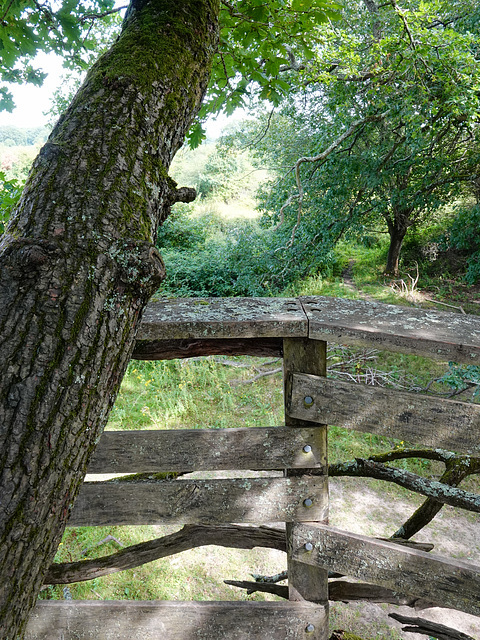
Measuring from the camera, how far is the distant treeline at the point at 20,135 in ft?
100.0

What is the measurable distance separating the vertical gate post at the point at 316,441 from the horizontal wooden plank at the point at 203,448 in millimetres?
60

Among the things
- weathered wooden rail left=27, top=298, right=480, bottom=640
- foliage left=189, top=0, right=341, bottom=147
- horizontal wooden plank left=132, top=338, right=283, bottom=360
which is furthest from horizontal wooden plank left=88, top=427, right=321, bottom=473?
foliage left=189, top=0, right=341, bottom=147

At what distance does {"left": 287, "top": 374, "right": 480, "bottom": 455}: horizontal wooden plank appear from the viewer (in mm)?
1389

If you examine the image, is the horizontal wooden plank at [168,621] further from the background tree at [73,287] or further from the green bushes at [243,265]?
the green bushes at [243,265]

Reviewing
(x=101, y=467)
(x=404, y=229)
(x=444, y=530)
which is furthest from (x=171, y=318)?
(x=404, y=229)

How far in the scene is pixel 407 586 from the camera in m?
1.55

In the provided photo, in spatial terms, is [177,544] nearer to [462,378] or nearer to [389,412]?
[389,412]

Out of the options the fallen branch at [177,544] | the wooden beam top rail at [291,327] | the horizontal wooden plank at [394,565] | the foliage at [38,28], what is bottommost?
the fallen branch at [177,544]

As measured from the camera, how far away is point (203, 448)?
1.61 m

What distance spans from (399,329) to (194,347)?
29.9 inches

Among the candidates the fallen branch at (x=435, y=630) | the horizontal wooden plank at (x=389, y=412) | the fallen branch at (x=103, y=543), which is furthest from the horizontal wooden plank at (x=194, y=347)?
the fallen branch at (x=103, y=543)

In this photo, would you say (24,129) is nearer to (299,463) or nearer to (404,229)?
(404,229)

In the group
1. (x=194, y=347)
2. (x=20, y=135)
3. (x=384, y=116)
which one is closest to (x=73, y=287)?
(x=194, y=347)

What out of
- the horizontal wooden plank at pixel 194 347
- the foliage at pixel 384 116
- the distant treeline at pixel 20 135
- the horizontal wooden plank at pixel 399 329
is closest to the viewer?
the horizontal wooden plank at pixel 399 329
